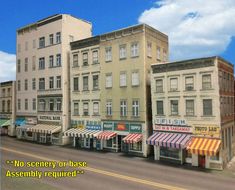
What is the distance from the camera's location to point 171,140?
30875mm

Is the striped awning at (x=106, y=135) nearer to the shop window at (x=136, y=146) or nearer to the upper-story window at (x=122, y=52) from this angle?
the shop window at (x=136, y=146)

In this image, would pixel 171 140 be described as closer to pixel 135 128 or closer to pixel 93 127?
pixel 135 128

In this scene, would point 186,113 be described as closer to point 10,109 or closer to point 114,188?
point 114,188

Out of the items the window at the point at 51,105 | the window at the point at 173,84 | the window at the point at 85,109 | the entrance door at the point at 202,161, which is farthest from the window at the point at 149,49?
the window at the point at 51,105

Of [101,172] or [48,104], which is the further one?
[48,104]

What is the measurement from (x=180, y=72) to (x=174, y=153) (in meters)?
9.86

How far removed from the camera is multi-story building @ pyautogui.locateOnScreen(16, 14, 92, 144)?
4531 cm

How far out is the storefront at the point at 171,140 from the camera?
30.5 meters

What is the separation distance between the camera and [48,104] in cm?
4756

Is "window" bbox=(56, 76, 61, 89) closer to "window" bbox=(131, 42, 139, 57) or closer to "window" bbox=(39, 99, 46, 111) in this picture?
"window" bbox=(39, 99, 46, 111)

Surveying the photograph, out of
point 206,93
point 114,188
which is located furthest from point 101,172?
point 206,93

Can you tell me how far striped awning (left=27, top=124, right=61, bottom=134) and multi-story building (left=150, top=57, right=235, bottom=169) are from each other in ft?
59.6

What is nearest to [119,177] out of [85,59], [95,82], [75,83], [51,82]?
[95,82]

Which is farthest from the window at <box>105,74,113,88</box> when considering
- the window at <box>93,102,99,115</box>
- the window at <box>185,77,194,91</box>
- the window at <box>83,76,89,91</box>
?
the window at <box>185,77,194,91</box>
